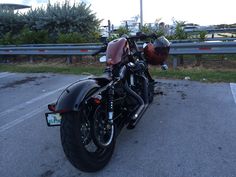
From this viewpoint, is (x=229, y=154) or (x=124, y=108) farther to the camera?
(x=124, y=108)

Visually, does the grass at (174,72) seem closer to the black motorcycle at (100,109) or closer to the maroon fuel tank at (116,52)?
the black motorcycle at (100,109)

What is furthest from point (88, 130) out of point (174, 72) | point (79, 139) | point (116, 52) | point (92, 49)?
point (92, 49)

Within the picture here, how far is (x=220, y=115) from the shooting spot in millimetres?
4168

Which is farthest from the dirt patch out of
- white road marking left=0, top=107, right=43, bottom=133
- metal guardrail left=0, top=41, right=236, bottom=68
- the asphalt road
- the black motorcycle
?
the black motorcycle

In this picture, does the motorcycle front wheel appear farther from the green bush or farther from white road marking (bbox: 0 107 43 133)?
the green bush

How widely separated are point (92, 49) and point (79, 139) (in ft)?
20.4

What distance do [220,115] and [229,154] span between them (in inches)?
50.2

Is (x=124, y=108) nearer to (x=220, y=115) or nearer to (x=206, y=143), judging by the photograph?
(x=206, y=143)

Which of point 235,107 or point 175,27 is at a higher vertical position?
point 175,27

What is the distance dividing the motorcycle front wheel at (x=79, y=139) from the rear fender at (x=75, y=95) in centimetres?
8

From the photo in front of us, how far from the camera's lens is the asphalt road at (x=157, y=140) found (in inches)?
110

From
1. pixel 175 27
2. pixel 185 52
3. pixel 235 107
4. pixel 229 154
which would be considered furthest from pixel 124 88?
pixel 175 27

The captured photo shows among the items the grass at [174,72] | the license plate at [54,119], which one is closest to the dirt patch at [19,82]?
the grass at [174,72]

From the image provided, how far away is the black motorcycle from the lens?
100.0 inches
